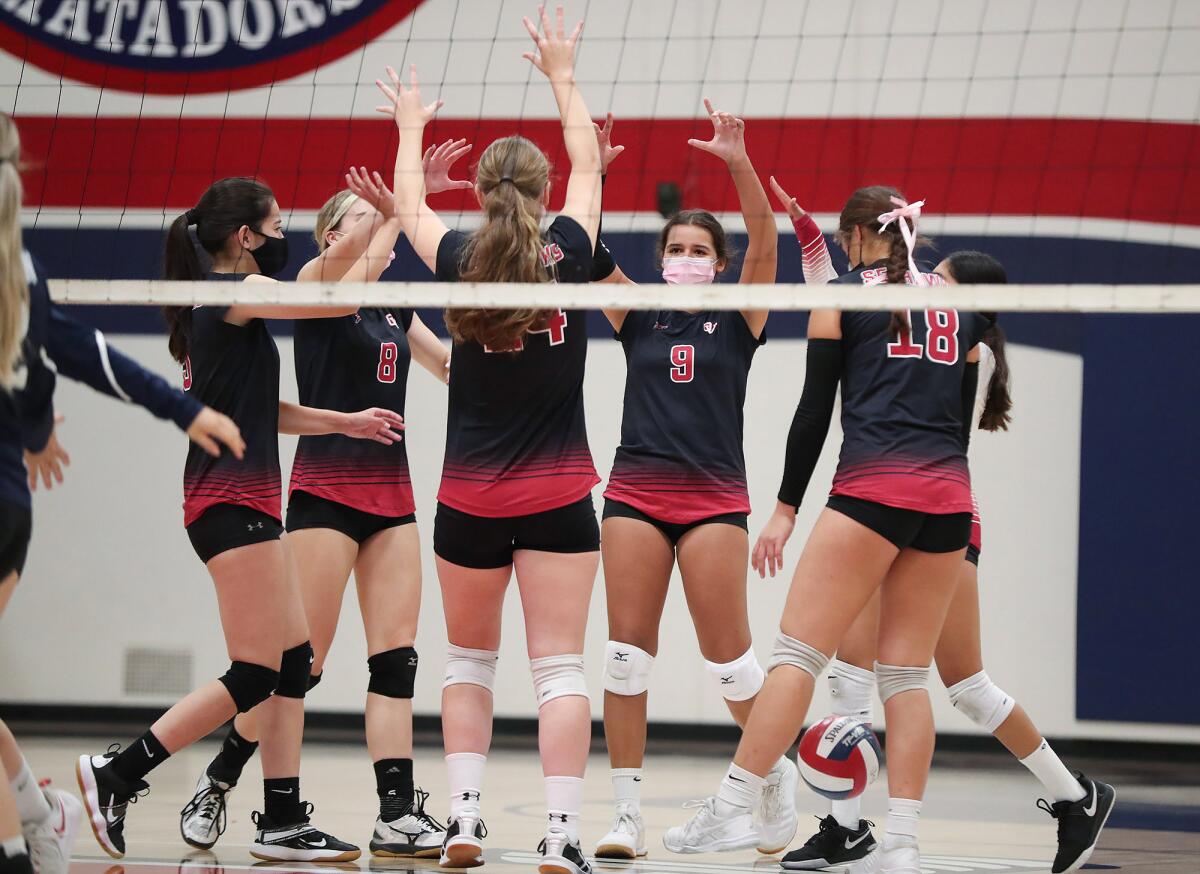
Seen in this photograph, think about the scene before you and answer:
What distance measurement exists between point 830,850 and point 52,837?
2.28 m

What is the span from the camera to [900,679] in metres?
4.19

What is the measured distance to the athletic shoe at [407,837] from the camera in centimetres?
463

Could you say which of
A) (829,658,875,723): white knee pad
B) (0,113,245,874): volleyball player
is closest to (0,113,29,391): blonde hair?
(0,113,245,874): volleyball player

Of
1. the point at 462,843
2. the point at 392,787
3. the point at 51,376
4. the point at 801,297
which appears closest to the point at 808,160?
the point at 801,297

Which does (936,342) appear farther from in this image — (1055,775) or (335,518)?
(335,518)

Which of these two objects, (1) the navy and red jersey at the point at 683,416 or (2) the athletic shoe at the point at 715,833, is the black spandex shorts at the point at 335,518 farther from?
(2) the athletic shoe at the point at 715,833

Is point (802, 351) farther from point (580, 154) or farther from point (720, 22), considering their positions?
point (580, 154)

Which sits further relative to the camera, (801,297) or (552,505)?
(552,505)

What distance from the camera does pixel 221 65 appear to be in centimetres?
845

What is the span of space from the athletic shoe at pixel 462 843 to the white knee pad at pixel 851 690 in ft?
3.85

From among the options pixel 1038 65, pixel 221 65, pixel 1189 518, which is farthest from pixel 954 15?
pixel 221 65

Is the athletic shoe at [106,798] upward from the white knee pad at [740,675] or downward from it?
downward

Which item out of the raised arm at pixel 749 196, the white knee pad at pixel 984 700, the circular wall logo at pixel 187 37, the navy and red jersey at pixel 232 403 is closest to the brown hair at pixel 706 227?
the raised arm at pixel 749 196

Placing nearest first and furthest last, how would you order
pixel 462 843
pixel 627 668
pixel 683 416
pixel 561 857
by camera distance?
pixel 561 857 → pixel 462 843 → pixel 627 668 → pixel 683 416
